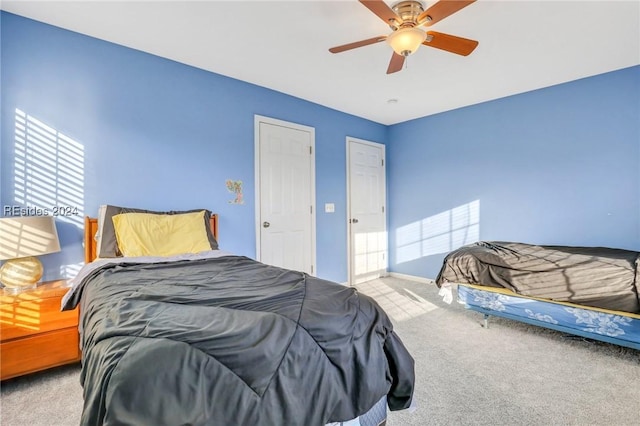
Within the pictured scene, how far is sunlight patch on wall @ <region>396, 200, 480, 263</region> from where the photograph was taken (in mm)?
4160

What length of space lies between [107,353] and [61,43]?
Answer: 264 cm

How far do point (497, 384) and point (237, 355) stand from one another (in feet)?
6.06

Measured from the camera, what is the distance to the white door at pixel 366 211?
4.54m

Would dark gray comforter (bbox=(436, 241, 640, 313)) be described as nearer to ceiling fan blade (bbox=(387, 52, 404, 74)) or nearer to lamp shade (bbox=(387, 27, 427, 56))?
ceiling fan blade (bbox=(387, 52, 404, 74))

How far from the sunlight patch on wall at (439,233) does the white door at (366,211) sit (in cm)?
35

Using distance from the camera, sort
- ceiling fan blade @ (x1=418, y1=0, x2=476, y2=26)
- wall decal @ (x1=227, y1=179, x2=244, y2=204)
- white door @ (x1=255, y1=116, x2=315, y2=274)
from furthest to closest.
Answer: white door @ (x1=255, y1=116, x2=315, y2=274)
wall decal @ (x1=227, y1=179, x2=244, y2=204)
ceiling fan blade @ (x1=418, y1=0, x2=476, y2=26)

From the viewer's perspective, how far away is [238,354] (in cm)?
95

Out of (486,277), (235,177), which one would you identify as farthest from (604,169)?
(235,177)

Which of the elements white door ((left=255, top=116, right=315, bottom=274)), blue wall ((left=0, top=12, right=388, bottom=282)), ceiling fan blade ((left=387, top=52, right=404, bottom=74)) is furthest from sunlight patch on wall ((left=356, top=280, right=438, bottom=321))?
ceiling fan blade ((left=387, top=52, right=404, bottom=74))

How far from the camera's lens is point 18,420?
1632 millimetres

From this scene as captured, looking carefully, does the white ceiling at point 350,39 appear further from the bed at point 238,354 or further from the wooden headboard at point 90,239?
the bed at point 238,354

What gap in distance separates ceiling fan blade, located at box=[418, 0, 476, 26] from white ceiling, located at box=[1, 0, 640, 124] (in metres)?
0.33

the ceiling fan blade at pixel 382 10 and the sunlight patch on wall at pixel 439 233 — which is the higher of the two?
the ceiling fan blade at pixel 382 10

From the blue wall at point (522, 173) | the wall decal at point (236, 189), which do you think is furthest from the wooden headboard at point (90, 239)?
the blue wall at point (522, 173)
